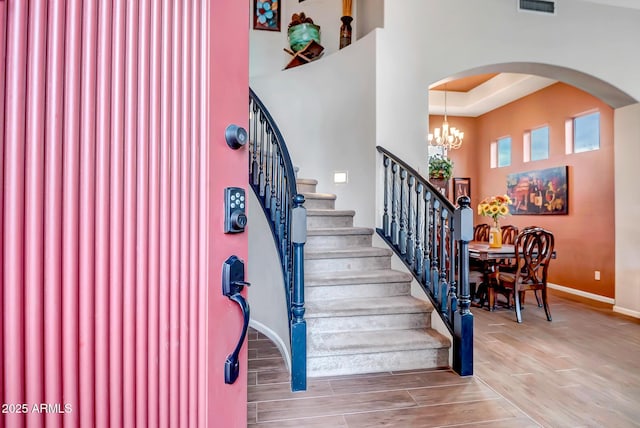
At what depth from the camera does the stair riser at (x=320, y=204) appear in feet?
13.2

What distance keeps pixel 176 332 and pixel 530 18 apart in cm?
498

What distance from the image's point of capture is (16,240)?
0.68 meters

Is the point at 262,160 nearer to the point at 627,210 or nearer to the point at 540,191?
the point at 627,210

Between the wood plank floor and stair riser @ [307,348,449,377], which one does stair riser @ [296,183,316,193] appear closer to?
the wood plank floor

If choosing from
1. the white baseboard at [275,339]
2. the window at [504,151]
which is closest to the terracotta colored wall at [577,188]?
the window at [504,151]

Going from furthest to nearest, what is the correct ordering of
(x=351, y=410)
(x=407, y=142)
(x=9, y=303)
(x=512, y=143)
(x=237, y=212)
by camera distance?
(x=512, y=143) → (x=407, y=142) → (x=351, y=410) → (x=237, y=212) → (x=9, y=303)

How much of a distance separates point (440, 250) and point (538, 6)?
3.37 meters

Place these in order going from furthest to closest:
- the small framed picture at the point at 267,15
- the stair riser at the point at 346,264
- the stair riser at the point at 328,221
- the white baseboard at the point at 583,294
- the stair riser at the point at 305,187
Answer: the small framed picture at the point at 267,15, the white baseboard at the point at 583,294, the stair riser at the point at 305,187, the stair riser at the point at 328,221, the stair riser at the point at 346,264

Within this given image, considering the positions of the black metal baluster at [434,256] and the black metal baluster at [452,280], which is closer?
the black metal baluster at [452,280]

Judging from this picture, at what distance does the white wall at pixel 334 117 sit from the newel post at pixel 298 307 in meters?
1.59

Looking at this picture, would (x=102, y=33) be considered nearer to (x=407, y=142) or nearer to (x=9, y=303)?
(x=9, y=303)

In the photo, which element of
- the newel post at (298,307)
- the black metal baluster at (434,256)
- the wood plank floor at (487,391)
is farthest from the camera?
the black metal baluster at (434,256)

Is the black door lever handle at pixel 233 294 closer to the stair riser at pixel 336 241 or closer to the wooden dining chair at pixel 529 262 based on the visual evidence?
the stair riser at pixel 336 241

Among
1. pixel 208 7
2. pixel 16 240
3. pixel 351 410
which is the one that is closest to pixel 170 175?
pixel 16 240
